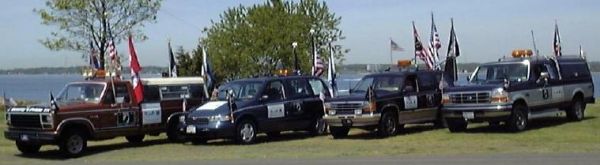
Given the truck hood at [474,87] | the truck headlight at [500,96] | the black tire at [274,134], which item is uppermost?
the truck hood at [474,87]

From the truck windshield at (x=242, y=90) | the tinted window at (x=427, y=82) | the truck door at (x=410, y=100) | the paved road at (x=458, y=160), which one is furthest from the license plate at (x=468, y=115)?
the paved road at (x=458, y=160)

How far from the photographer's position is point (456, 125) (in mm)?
22141

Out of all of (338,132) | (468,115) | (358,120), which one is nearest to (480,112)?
(468,115)

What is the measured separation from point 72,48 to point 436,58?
51.6 ft

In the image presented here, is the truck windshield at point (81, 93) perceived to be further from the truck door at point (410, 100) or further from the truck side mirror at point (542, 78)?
the truck side mirror at point (542, 78)

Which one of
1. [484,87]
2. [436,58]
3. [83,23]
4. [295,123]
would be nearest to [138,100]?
[295,123]

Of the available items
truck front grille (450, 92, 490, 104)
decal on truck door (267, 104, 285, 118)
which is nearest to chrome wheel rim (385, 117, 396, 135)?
truck front grille (450, 92, 490, 104)

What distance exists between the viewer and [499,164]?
556 inches

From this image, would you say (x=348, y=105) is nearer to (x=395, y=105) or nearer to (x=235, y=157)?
(x=395, y=105)

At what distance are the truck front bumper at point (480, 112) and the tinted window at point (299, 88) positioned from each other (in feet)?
11.5

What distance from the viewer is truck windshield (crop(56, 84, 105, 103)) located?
64.3 ft

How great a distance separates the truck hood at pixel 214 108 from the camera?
20.1m

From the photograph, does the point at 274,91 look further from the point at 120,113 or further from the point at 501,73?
the point at 501,73

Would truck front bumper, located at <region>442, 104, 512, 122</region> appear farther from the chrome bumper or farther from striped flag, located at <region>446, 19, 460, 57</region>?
striped flag, located at <region>446, 19, 460, 57</region>
